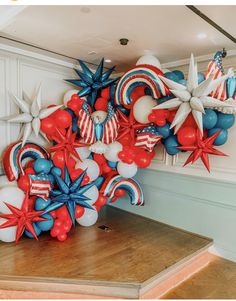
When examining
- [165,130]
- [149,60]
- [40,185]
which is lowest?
[40,185]

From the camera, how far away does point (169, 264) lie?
2.28 metres

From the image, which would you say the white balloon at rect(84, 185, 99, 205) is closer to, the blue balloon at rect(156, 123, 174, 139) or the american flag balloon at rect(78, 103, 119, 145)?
the american flag balloon at rect(78, 103, 119, 145)

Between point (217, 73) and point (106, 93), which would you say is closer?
point (217, 73)

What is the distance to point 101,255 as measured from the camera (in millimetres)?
2400

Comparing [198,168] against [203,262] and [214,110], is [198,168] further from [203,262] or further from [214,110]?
[203,262]

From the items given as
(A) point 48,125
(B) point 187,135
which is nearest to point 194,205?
(B) point 187,135

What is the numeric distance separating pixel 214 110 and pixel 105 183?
1.38 meters

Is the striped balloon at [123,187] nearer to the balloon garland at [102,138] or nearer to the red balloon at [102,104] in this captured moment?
the balloon garland at [102,138]

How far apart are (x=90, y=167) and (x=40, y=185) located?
56cm

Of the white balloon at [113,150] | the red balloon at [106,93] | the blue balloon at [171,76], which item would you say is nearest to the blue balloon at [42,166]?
the white balloon at [113,150]

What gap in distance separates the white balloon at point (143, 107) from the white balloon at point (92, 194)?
87cm

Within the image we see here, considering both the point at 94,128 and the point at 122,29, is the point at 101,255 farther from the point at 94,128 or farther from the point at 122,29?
the point at 122,29

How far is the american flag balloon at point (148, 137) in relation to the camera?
8.64 ft

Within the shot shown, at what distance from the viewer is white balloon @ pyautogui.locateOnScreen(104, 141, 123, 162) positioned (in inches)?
111
